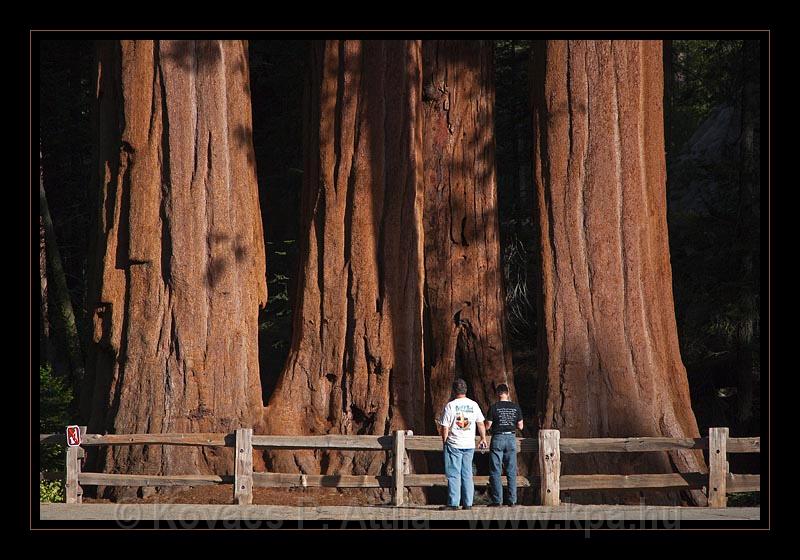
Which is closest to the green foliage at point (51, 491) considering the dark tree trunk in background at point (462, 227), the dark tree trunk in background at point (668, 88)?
the dark tree trunk in background at point (462, 227)

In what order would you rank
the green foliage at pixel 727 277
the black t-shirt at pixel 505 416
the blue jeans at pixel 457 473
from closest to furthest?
the blue jeans at pixel 457 473 → the black t-shirt at pixel 505 416 → the green foliage at pixel 727 277

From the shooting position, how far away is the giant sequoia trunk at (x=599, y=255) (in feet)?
51.9

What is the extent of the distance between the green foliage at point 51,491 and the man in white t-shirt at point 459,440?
5563 mm

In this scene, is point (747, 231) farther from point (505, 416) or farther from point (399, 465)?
point (399, 465)

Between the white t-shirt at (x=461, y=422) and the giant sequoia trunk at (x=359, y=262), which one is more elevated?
the giant sequoia trunk at (x=359, y=262)

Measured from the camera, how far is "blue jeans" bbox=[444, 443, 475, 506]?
13.4m

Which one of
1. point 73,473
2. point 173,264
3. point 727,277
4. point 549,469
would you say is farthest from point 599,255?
point 727,277

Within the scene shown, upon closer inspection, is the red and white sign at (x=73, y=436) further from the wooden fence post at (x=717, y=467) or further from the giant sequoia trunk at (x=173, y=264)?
the wooden fence post at (x=717, y=467)

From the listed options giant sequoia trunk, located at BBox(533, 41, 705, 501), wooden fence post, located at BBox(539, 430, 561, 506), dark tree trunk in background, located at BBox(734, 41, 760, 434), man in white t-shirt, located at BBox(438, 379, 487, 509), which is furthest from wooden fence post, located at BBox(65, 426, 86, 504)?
dark tree trunk in background, located at BBox(734, 41, 760, 434)

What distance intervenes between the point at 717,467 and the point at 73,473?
7.96 meters

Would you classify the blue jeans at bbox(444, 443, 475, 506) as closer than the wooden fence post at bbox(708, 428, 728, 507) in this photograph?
Yes

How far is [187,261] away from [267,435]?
8.28 feet

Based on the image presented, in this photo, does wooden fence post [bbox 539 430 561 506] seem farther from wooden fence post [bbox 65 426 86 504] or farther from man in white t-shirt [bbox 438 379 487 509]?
wooden fence post [bbox 65 426 86 504]

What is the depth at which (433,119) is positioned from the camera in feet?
59.1
